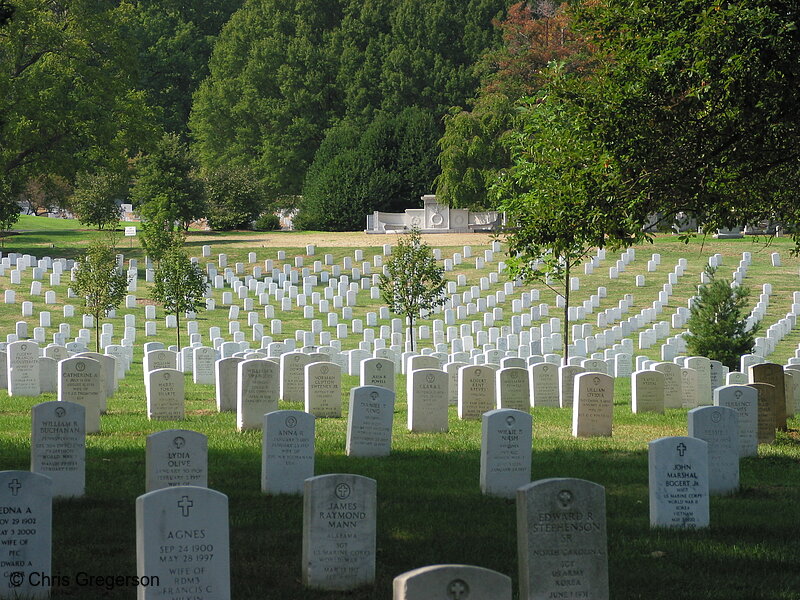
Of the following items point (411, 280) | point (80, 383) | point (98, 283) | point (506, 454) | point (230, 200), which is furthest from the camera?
point (230, 200)

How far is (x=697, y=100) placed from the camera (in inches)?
521

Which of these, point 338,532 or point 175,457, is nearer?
point 338,532

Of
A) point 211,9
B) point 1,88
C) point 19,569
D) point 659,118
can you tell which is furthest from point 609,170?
point 211,9

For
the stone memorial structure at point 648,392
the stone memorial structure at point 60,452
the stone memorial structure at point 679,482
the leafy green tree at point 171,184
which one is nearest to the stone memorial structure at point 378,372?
the stone memorial structure at point 648,392

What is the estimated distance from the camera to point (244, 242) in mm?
50094

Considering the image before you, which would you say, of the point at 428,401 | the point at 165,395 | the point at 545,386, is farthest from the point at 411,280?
the point at 428,401

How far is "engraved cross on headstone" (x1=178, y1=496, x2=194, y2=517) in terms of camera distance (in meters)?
6.69

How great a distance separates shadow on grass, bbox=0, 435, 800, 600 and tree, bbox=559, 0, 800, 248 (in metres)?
3.75

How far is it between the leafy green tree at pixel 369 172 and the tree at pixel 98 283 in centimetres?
2850

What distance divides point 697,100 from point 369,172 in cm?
4781

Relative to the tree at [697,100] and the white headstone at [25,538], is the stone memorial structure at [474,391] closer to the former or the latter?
the tree at [697,100]

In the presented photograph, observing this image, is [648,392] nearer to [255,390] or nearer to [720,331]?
[255,390]

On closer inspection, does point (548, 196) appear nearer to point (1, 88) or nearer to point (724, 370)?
point (724, 370)

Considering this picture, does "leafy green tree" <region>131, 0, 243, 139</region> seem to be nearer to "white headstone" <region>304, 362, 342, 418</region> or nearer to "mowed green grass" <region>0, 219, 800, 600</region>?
"mowed green grass" <region>0, 219, 800, 600</region>
